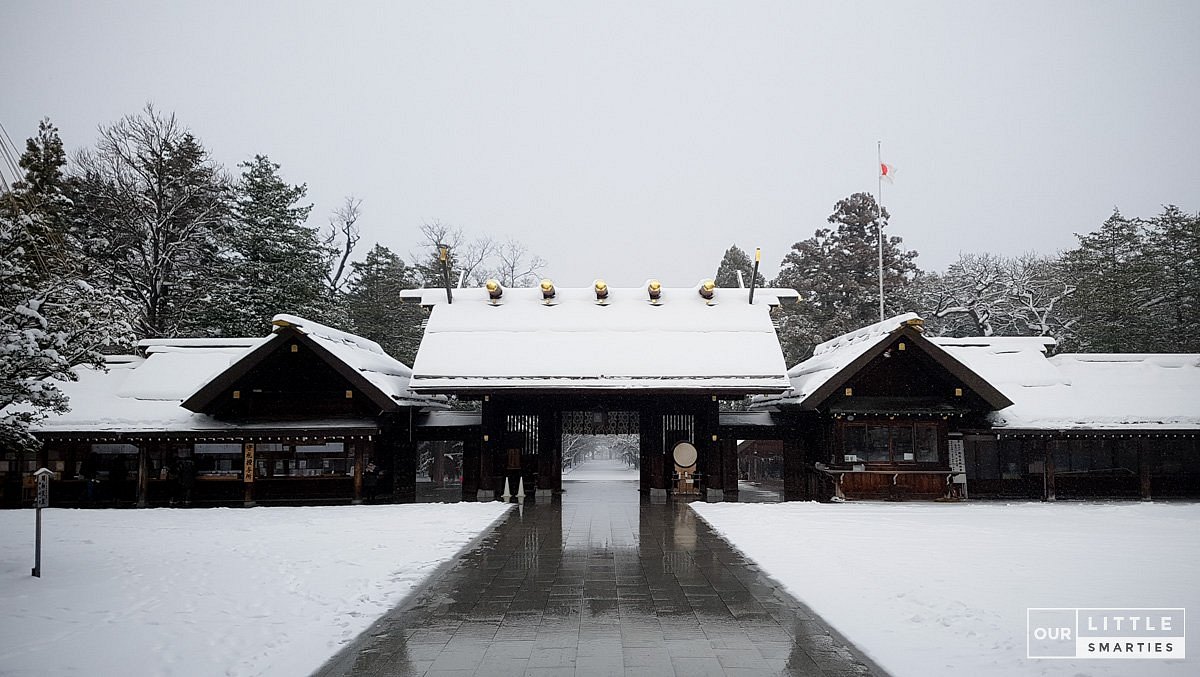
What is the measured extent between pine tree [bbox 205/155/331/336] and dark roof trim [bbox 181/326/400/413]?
38.8 feet

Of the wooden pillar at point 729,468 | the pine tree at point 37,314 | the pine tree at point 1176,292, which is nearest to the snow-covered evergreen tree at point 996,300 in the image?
the pine tree at point 1176,292

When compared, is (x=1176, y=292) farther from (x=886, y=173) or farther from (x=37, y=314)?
(x=37, y=314)

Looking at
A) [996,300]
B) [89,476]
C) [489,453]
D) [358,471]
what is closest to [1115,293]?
[996,300]

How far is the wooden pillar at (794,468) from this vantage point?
77.7 ft

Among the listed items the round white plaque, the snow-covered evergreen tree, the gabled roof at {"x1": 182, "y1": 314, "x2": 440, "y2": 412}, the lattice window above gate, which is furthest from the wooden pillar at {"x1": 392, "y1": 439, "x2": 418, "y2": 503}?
the snow-covered evergreen tree

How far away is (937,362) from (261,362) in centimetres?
1782

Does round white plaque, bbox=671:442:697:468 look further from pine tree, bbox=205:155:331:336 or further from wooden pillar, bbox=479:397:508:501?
pine tree, bbox=205:155:331:336

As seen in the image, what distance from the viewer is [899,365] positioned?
2155cm

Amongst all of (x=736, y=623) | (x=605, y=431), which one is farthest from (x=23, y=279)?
(x=605, y=431)

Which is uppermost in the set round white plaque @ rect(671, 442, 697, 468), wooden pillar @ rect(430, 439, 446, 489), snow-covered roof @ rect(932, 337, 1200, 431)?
snow-covered roof @ rect(932, 337, 1200, 431)

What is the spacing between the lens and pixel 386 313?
36.4 metres

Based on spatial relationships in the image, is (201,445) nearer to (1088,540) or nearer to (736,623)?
(736,623)

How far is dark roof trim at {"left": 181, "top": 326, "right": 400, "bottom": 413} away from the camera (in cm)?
1962

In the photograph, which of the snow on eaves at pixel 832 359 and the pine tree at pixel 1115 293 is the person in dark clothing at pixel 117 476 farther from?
the pine tree at pixel 1115 293
